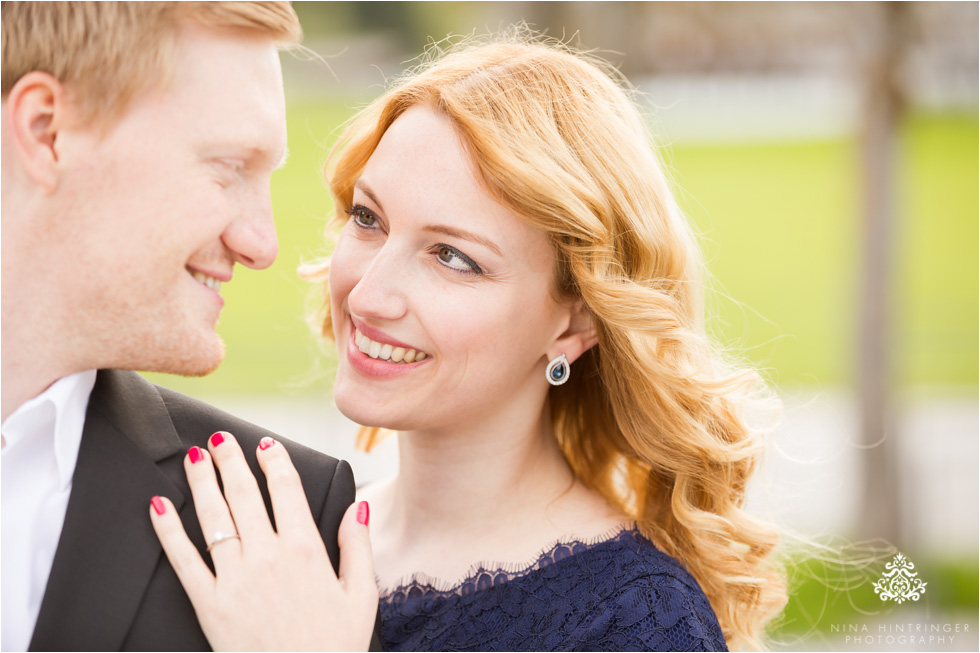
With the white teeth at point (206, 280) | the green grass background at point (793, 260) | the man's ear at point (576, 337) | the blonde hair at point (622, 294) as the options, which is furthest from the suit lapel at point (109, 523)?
the green grass background at point (793, 260)

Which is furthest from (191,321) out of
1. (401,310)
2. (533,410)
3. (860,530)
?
(860,530)

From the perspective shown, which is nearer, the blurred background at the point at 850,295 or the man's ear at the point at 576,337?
the man's ear at the point at 576,337

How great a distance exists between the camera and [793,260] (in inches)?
1405

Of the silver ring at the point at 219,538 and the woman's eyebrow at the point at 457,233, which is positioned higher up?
the woman's eyebrow at the point at 457,233

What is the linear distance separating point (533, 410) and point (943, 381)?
635 inches

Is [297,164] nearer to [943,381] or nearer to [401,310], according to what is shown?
[943,381]

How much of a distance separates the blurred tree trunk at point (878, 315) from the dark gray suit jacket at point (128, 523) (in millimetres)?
4500

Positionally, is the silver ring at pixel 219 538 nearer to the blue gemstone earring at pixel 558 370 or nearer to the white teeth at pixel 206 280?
the white teeth at pixel 206 280

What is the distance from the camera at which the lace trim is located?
274cm

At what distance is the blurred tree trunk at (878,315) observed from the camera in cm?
586

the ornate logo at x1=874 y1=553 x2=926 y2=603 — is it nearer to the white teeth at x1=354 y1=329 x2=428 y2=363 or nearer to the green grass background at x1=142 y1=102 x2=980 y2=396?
the green grass background at x1=142 y1=102 x2=980 y2=396

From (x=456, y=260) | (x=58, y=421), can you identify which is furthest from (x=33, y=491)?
(x=456, y=260)

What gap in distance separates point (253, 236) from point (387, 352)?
63 centimetres

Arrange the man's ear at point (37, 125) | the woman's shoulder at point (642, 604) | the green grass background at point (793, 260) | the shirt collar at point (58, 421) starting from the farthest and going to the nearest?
the green grass background at point (793, 260)
the woman's shoulder at point (642, 604)
the shirt collar at point (58, 421)
the man's ear at point (37, 125)
